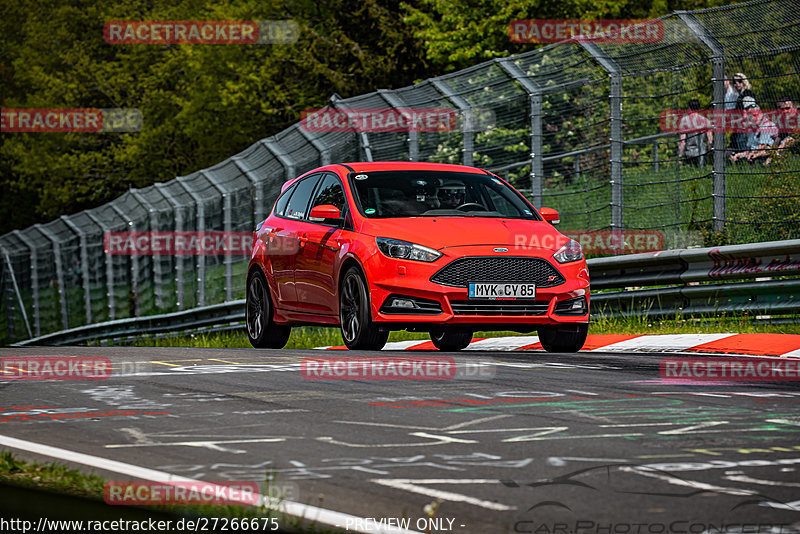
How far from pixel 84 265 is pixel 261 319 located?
702 inches

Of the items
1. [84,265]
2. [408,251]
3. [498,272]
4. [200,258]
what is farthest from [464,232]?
[84,265]

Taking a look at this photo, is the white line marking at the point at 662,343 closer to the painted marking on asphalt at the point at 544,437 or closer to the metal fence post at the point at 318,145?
the painted marking on asphalt at the point at 544,437

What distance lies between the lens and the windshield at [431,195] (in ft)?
41.7

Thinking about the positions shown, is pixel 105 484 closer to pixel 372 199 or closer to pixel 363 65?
pixel 372 199

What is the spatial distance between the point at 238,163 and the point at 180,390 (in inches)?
522

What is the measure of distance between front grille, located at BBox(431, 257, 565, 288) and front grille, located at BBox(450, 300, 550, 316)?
0.16m

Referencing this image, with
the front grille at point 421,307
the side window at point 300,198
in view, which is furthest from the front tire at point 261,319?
the front grille at point 421,307

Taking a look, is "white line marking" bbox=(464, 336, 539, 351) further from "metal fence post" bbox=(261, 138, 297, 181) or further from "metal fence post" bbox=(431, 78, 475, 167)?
"metal fence post" bbox=(261, 138, 297, 181)

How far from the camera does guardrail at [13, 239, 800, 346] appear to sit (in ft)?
42.7

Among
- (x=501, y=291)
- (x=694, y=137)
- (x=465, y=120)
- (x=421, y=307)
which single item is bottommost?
(x=421, y=307)

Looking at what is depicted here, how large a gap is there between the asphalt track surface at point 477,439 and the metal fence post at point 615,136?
215 inches

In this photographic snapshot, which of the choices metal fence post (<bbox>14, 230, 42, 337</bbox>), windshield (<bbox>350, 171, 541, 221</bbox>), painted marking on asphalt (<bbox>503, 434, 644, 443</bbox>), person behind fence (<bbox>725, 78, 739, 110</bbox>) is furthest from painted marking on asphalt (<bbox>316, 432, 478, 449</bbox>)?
metal fence post (<bbox>14, 230, 42, 337</bbox>)

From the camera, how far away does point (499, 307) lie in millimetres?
11820

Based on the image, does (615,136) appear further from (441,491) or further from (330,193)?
(441,491)
